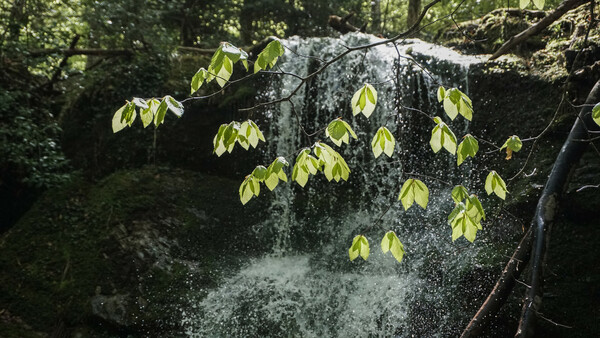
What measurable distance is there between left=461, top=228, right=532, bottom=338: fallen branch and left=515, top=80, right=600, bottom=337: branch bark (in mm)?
82

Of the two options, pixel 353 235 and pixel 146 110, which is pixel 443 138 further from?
pixel 353 235

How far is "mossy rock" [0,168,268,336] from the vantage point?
4484mm

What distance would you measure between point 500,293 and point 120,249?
4.32 metres

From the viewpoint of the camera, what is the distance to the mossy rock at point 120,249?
4.48 m

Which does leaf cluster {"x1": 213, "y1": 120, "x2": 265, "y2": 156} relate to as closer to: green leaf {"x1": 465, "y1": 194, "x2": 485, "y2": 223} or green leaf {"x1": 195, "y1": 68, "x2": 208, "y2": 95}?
green leaf {"x1": 195, "y1": 68, "x2": 208, "y2": 95}

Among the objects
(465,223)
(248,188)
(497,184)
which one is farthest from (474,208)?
(248,188)

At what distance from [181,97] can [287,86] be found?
1.73 meters

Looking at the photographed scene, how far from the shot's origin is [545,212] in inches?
95.0

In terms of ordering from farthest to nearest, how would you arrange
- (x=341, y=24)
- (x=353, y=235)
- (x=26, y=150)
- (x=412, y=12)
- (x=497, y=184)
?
(x=412, y=12) → (x=341, y=24) → (x=26, y=150) → (x=353, y=235) → (x=497, y=184)

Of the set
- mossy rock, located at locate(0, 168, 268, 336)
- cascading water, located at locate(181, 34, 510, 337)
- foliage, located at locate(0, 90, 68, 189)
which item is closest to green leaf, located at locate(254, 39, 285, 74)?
cascading water, located at locate(181, 34, 510, 337)

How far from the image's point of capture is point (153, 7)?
8.12 metres

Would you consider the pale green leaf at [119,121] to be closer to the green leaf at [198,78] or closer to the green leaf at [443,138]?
the green leaf at [198,78]

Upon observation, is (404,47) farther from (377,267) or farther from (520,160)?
(377,267)

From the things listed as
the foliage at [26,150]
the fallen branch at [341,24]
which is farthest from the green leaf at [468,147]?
the fallen branch at [341,24]
